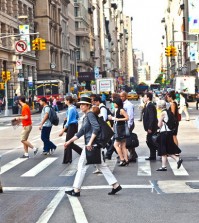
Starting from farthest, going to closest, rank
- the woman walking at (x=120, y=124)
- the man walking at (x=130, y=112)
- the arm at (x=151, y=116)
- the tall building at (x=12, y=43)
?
the tall building at (x=12, y=43), the man walking at (x=130, y=112), the arm at (x=151, y=116), the woman walking at (x=120, y=124)

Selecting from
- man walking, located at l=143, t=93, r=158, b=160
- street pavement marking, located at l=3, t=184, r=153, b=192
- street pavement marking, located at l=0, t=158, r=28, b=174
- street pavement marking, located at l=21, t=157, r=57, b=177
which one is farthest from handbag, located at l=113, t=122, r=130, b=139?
street pavement marking, located at l=3, t=184, r=153, b=192

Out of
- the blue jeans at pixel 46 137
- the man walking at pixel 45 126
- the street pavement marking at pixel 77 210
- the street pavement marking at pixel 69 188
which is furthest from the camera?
the blue jeans at pixel 46 137

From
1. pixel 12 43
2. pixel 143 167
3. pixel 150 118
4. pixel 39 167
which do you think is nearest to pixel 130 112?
pixel 150 118

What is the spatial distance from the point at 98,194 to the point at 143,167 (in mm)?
4025

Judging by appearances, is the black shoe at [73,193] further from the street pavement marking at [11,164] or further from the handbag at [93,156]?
the street pavement marking at [11,164]

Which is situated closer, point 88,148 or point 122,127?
point 88,148

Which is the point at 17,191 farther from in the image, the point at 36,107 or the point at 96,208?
the point at 36,107

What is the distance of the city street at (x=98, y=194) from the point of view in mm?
8484

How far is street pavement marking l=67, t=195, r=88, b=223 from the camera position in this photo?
8.25 m

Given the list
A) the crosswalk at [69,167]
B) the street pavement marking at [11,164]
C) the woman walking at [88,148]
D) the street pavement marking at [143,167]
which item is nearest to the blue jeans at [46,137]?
the crosswalk at [69,167]

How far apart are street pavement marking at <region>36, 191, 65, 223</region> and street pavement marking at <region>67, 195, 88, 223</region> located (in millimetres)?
217

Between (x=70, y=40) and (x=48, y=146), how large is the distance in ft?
308

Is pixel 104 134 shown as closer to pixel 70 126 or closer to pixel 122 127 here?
pixel 122 127

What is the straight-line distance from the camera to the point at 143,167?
14.3 metres
